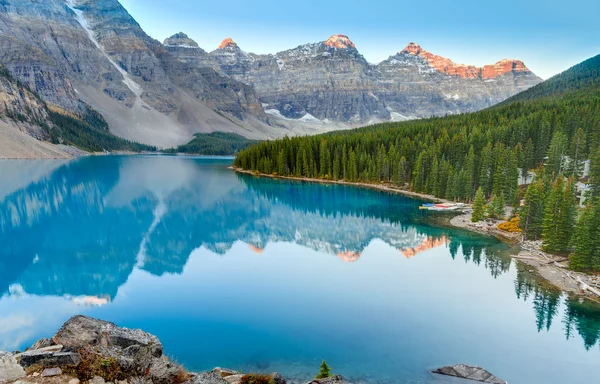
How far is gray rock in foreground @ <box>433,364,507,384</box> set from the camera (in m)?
18.8

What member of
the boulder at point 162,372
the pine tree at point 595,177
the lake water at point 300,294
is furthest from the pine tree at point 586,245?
the boulder at point 162,372

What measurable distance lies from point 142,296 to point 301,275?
1328 cm

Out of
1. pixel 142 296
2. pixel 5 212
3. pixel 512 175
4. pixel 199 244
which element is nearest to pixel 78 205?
pixel 5 212

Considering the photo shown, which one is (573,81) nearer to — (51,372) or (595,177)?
(595,177)

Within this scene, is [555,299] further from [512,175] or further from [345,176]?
[345,176]

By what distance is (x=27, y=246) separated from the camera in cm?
4372

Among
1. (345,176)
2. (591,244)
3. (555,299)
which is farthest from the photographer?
(345,176)

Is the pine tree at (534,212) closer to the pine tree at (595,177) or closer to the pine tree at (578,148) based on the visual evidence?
the pine tree at (595,177)

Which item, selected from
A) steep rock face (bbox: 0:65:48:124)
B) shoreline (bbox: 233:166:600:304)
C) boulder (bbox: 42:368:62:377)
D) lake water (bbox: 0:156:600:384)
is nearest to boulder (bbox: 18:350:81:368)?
boulder (bbox: 42:368:62:377)

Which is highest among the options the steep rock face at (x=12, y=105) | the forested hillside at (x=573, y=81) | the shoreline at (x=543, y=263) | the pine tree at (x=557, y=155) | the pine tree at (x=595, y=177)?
the forested hillside at (x=573, y=81)

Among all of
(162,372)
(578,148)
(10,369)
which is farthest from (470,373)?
(578,148)

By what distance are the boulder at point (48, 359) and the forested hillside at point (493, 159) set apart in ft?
126

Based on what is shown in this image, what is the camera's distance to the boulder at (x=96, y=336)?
1263cm

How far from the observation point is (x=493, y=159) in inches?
3063
